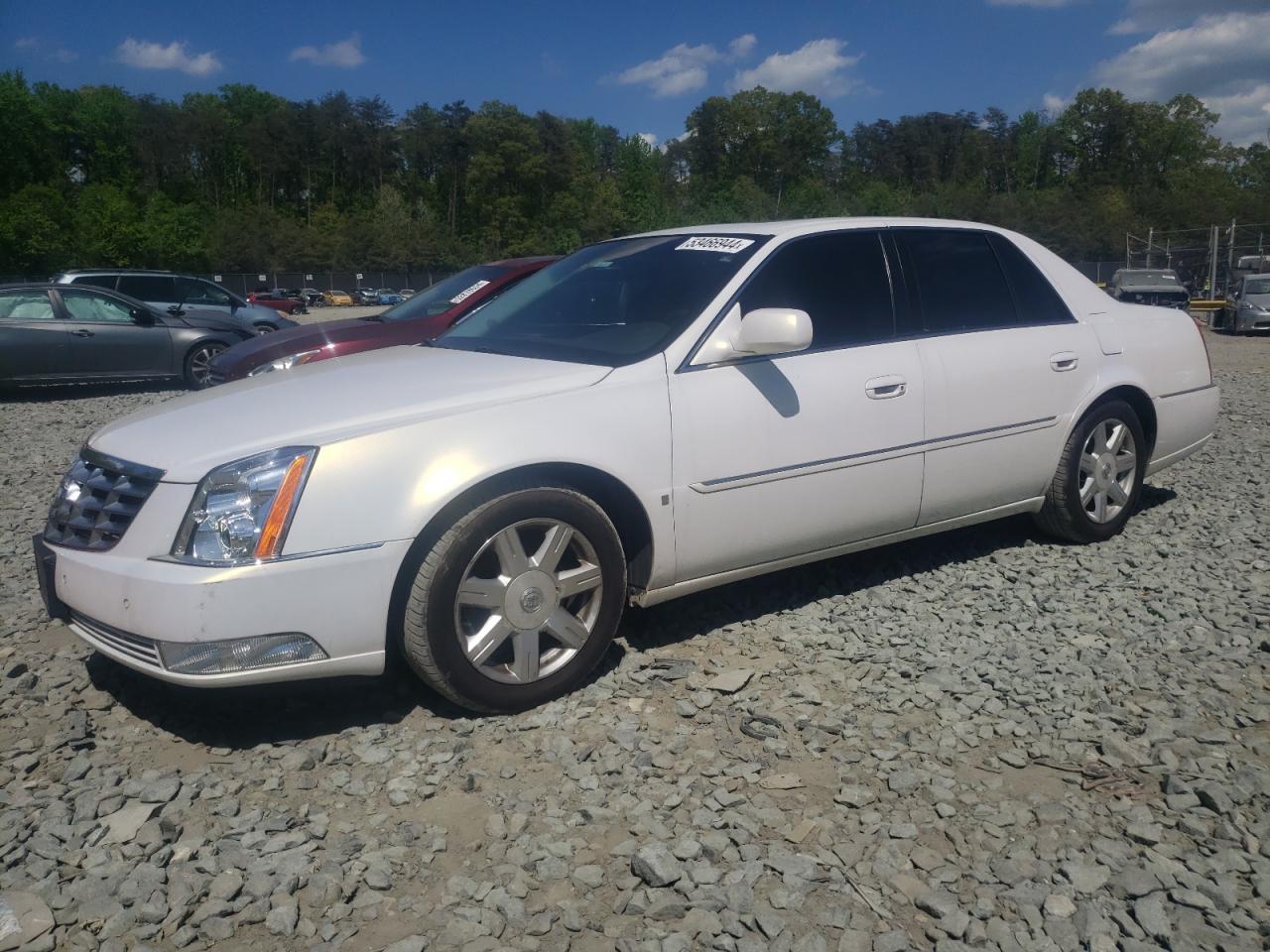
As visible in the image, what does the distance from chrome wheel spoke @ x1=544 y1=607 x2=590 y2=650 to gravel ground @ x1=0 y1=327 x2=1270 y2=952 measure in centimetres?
23

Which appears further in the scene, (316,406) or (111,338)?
(111,338)

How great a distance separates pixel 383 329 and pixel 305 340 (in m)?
0.63

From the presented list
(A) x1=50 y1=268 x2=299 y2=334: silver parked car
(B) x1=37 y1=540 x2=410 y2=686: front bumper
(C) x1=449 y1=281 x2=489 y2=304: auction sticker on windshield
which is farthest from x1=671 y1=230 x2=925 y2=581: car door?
(A) x1=50 y1=268 x2=299 y2=334: silver parked car

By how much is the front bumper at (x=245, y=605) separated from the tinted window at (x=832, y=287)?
1823 millimetres

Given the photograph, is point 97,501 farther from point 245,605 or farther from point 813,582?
point 813,582

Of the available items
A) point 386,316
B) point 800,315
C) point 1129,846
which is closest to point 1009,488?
point 800,315

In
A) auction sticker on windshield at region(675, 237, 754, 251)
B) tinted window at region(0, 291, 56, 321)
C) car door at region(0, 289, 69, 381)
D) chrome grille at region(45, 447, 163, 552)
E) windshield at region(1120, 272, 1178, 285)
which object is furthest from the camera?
windshield at region(1120, 272, 1178, 285)

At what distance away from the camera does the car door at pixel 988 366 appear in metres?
4.56

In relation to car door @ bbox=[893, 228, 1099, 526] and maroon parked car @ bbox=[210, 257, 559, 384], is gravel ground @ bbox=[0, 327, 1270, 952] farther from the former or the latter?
maroon parked car @ bbox=[210, 257, 559, 384]

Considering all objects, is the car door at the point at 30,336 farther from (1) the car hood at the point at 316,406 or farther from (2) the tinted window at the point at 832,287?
(2) the tinted window at the point at 832,287

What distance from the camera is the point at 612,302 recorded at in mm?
4465

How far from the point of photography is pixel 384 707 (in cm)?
367

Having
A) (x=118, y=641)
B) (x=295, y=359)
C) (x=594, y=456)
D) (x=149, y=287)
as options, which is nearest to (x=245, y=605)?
(x=118, y=641)

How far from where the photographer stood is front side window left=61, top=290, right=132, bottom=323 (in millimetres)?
13195
